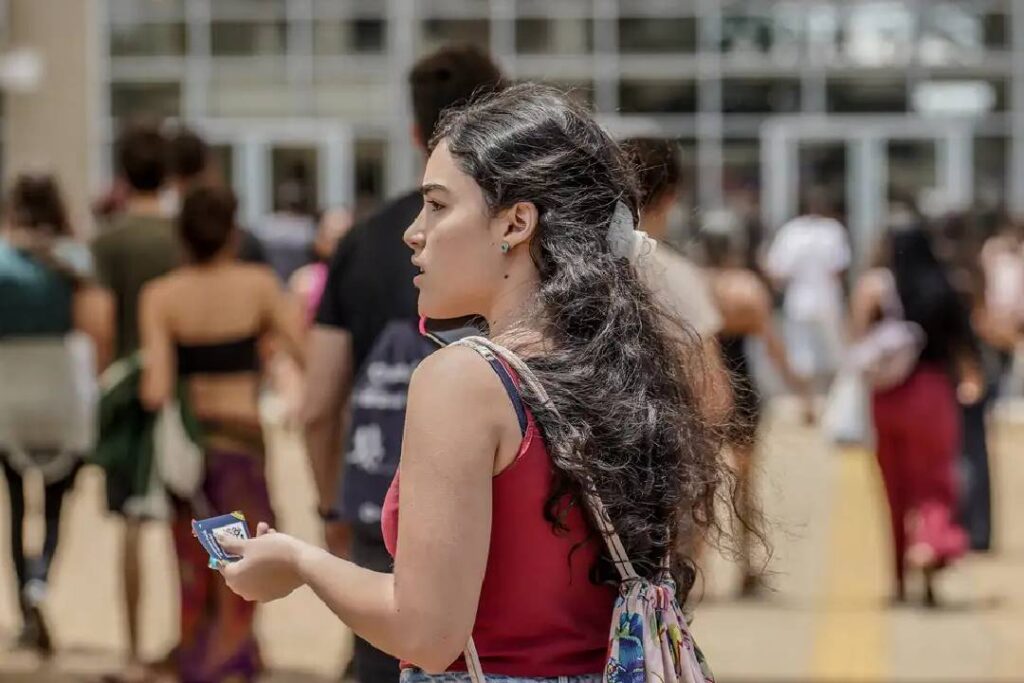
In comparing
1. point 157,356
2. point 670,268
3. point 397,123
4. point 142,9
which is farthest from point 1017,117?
point 670,268

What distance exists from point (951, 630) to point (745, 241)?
41.4ft

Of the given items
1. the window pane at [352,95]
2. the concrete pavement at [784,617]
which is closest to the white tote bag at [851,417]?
the concrete pavement at [784,617]

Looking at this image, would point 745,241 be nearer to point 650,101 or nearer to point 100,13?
point 650,101

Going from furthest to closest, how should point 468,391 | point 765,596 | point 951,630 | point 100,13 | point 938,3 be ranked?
point 100,13, point 938,3, point 765,596, point 951,630, point 468,391

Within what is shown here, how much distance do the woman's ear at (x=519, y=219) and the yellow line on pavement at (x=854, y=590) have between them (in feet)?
18.0

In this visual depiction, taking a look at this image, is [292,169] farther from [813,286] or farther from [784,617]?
[784,617]

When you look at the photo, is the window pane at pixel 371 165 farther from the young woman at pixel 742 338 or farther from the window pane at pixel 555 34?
the young woman at pixel 742 338

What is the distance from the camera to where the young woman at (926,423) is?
32.5ft

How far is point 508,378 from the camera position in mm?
2711

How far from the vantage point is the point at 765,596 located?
33.8ft

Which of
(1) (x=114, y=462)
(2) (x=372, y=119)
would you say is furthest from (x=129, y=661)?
(2) (x=372, y=119)

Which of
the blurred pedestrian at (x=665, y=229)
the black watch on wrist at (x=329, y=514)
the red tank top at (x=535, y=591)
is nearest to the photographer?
the red tank top at (x=535, y=591)

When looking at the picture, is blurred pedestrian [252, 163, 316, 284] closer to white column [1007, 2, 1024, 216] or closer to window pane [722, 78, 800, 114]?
window pane [722, 78, 800, 114]

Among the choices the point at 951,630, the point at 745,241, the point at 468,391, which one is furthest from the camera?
the point at 745,241
